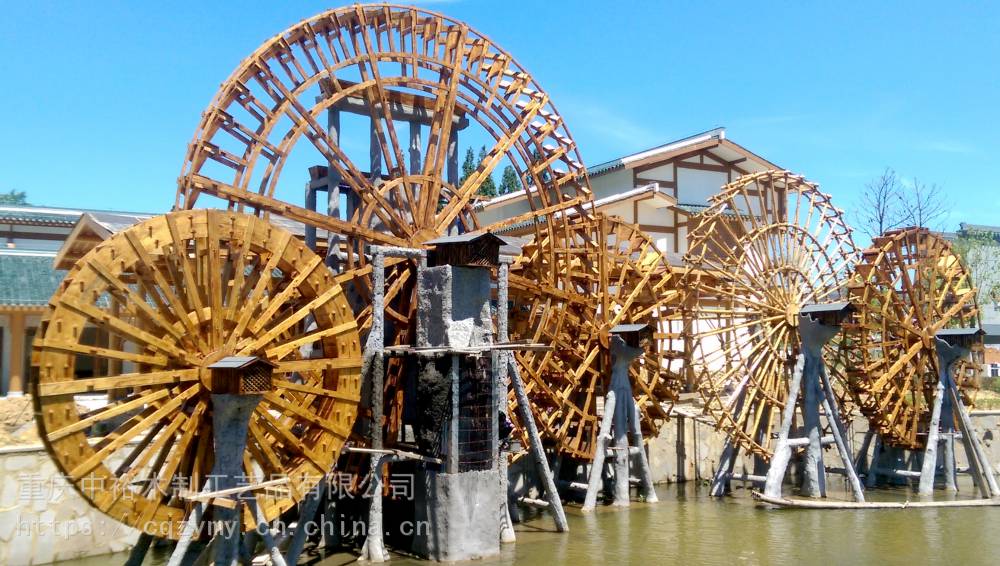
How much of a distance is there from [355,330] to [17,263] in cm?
1122

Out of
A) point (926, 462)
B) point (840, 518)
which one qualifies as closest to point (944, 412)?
point (926, 462)

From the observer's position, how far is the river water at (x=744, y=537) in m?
10.7

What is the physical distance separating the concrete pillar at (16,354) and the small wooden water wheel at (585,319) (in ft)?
31.6

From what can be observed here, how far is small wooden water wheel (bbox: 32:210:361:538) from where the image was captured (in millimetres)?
8039

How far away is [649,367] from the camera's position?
51.1ft

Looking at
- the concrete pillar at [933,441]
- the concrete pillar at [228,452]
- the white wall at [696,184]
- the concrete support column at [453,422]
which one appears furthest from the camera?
the white wall at [696,184]

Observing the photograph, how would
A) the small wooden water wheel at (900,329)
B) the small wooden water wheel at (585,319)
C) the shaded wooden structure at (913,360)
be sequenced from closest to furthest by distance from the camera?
the small wooden water wheel at (585,319), the shaded wooden structure at (913,360), the small wooden water wheel at (900,329)

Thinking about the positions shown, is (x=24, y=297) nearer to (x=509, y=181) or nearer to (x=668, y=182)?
(x=668, y=182)

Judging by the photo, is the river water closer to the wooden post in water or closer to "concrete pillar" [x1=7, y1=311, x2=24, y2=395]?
the wooden post in water

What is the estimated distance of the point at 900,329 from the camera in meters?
16.7

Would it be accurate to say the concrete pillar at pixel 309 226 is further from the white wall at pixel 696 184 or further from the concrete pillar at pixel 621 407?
the white wall at pixel 696 184

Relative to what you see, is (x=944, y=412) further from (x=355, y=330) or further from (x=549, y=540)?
(x=355, y=330)

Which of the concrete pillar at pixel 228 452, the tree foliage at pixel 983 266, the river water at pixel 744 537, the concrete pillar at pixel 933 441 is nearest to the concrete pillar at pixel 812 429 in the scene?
the river water at pixel 744 537

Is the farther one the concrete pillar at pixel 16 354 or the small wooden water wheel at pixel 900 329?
the concrete pillar at pixel 16 354
